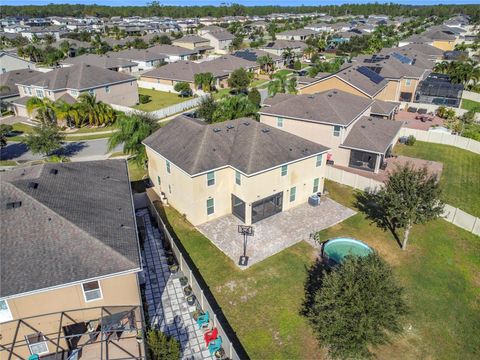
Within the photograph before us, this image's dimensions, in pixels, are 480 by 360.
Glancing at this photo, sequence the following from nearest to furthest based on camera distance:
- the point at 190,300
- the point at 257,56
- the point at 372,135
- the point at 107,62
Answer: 1. the point at 190,300
2. the point at 372,135
3. the point at 107,62
4. the point at 257,56

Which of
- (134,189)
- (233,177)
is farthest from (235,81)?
(233,177)

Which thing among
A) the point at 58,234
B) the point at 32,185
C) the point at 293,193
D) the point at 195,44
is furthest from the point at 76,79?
the point at 195,44

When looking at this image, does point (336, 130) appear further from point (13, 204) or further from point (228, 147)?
point (13, 204)

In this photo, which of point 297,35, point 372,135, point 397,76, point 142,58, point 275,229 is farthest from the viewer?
point 297,35

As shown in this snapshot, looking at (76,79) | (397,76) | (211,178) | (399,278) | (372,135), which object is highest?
(397,76)

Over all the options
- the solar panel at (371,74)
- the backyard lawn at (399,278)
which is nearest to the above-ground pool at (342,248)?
the backyard lawn at (399,278)

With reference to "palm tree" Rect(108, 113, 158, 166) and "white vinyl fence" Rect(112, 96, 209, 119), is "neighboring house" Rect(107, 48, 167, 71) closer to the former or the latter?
"white vinyl fence" Rect(112, 96, 209, 119)

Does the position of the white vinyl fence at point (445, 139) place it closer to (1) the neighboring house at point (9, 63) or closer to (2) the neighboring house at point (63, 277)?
(2) the neighboring house at point (63, 277)

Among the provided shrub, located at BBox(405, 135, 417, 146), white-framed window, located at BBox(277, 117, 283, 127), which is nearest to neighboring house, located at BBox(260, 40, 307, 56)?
shrub, located at BBox(405, 135, 417, 146)
